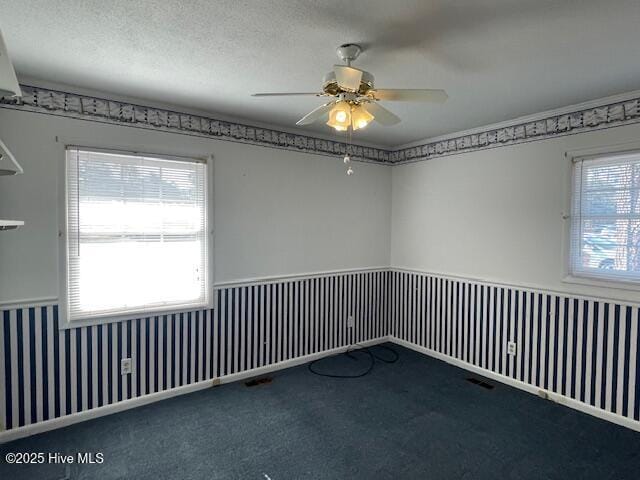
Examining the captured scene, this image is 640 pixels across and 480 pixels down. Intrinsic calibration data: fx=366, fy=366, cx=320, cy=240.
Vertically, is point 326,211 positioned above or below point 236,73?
below

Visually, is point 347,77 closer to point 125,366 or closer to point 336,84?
point 336,84

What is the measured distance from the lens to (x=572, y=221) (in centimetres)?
308

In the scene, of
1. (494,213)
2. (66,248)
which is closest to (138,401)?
(66,248)

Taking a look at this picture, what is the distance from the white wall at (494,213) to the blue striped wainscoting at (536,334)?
0.48 feet

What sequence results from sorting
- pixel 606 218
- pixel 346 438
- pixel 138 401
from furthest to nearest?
pixel 138 401, pixel 606 218, pixel 346 438

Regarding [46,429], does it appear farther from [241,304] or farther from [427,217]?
[427,217]

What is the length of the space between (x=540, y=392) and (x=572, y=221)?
5.04 feet

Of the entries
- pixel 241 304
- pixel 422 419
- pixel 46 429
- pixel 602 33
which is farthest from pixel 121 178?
pixel 602 33

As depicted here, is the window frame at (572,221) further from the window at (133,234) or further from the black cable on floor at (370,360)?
the window at (133,234)

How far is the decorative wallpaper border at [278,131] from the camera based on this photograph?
2.69 m

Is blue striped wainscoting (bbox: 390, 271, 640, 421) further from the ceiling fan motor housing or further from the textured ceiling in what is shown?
the ceiling fan motor housing

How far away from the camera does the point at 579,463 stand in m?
2.34

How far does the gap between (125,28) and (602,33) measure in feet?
8.08

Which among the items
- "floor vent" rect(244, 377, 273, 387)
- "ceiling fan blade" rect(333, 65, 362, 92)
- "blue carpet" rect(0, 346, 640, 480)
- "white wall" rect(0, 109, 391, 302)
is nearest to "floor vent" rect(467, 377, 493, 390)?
"blue carpet" rect(0, 346, 640, 480)
